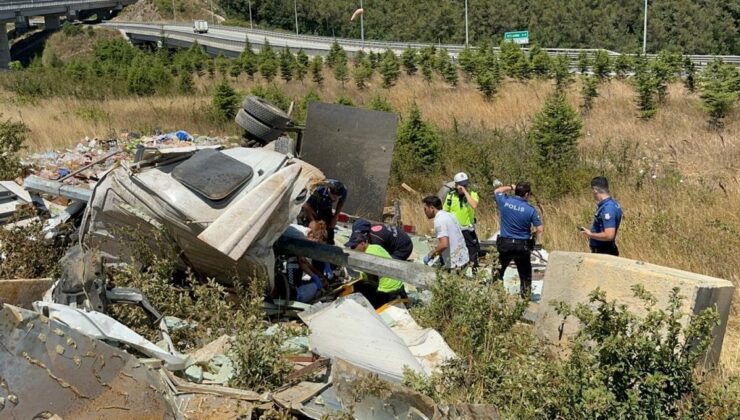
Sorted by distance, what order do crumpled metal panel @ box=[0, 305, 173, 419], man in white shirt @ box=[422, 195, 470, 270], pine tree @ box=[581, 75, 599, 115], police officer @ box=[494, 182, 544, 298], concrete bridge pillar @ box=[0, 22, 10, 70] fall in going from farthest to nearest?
concrete bridge pillar @ box=[0, 22, 10, 70]
pine tree @ box=[581, 75, 599, 115]
police officer @ box=[494, 182, 544, 298]
man in white shirt @ box=[422, 195, 470, 270]
crumpled metal panel @ box=[0, 305, 173, 419]

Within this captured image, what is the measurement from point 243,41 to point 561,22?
83.4 ft

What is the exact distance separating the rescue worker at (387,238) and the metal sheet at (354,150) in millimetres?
2287

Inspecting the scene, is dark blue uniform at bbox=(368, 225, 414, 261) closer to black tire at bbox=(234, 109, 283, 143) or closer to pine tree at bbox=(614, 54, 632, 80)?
black tire at bbox=(234, 109, 283, 143)

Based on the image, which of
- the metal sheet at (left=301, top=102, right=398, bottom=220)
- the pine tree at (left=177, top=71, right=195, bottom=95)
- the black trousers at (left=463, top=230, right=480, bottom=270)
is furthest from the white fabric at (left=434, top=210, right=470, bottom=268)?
the pine tree at (left=177, top=71, right=195, bottom=95)

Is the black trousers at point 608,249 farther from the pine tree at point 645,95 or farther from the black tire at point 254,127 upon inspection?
the pine tree at point 645,95

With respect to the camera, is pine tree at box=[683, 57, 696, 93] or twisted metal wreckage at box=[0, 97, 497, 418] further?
pine tree at box=[683, 57, 696, 93]

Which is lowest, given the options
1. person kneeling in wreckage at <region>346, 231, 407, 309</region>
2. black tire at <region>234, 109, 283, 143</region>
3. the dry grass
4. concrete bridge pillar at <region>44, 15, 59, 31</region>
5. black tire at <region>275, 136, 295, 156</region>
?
the dry grass

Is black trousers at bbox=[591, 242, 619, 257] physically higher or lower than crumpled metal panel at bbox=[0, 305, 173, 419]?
lower

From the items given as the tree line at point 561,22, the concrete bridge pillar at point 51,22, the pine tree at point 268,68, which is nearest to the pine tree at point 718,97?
the pine tree at point 268,68

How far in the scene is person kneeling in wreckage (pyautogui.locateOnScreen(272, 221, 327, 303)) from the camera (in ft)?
19.0

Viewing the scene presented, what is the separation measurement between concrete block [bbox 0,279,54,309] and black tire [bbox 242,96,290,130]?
345 cm

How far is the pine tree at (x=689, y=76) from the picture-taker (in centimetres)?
2029

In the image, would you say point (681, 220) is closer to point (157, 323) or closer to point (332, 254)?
point (332, 254)

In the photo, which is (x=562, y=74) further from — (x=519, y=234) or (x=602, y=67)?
(x=519, y=234)
